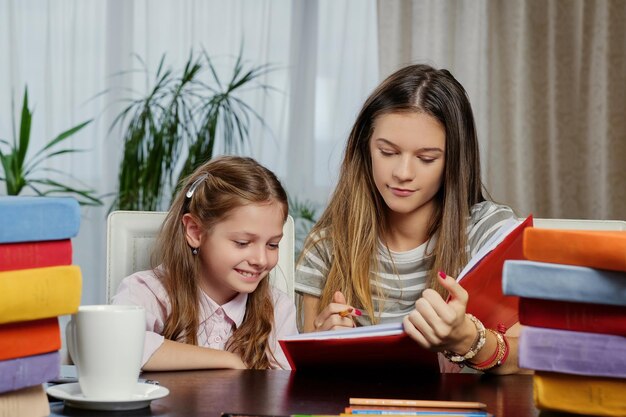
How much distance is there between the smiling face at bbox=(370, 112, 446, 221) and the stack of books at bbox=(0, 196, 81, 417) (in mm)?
964

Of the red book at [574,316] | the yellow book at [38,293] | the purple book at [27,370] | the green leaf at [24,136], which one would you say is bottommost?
the purple book at [27,370]

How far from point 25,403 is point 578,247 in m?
0.55

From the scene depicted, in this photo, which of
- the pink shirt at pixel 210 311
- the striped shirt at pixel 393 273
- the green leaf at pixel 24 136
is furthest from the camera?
the green leaf at pixel 24 136

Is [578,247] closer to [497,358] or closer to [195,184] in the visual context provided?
[497,358]

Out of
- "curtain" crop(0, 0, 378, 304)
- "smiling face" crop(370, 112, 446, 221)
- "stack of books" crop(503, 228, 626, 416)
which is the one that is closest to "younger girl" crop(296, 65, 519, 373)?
"smiling face" crop(370, 112, 446, 221)

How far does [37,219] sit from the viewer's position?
2.74 feet

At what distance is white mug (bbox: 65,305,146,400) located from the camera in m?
0.94

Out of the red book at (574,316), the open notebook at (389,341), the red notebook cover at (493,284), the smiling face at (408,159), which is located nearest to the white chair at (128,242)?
the smiling face at (408,159)

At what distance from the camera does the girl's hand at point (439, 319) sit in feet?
3.97

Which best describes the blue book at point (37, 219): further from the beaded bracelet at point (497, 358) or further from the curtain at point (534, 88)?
the curtain at point (534, 88)

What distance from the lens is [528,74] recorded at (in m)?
4.36

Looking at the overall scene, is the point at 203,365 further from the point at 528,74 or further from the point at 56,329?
the point at 528,74

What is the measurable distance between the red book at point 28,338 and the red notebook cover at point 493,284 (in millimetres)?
618

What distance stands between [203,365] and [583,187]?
3.36 m
